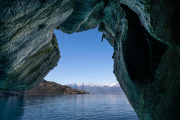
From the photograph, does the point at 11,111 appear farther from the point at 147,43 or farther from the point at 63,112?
the point at 147,43

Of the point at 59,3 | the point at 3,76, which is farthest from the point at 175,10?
the point at 3,76

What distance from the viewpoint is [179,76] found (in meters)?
5.38

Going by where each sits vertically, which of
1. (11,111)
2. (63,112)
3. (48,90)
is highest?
(11,111)

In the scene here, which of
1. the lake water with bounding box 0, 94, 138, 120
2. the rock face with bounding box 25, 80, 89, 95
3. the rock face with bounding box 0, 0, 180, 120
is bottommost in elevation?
the rock face with bounding box 25, 80, 89, 95

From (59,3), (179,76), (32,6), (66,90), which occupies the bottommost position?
(66,90)

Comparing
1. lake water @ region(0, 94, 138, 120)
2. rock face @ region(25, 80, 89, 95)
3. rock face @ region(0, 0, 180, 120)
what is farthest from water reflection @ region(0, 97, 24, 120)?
rock face @ region(25, 80, 89, 95)

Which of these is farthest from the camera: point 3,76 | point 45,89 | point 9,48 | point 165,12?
point 45,89

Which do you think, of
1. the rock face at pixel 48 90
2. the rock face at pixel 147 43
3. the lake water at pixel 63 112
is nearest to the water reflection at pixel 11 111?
the lake water at pixel 63 112

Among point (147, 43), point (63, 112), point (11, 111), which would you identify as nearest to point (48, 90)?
point (11, 111)

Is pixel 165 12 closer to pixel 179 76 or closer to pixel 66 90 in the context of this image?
pixel 179 76

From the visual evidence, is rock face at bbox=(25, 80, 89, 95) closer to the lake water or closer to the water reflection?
the lake water

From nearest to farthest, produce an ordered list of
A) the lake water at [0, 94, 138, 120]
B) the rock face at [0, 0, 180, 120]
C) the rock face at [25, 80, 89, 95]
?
the rock face at [0, 0, 180, 120], the lake water at [0, 94, 138, 120], the rock face at [25, 80, 89, 95]

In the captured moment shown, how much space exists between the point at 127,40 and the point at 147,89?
300 cm

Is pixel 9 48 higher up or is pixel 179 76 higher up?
pixel 9 48
